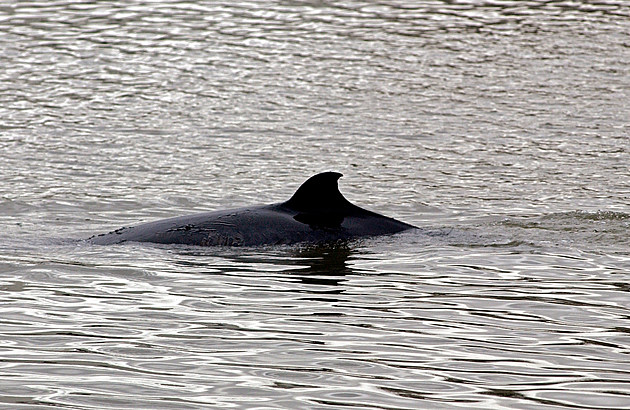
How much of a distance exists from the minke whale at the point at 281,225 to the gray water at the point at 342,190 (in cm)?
18

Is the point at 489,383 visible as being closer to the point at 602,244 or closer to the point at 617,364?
the point at 617,364

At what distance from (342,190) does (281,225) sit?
404 cm

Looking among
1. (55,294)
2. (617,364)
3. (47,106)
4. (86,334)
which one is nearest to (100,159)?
(47,106)

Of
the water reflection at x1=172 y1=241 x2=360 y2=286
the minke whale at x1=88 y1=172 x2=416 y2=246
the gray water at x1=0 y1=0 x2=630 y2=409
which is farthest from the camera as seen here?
the minke whale at x1=88 y1=172 x2=416 y2=246

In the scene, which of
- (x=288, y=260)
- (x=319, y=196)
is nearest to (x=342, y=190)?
(x=319, y=196)

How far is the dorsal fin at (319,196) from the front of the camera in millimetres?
10398

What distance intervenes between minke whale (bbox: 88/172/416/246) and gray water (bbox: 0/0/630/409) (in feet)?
0.58

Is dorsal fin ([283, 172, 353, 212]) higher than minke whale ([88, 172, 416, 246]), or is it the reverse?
dorsal fin ([283, 172, 353, 212])

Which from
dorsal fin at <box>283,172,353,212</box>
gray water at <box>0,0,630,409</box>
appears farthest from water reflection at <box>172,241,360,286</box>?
dorsal fin at <box>283,172,353,212</box>

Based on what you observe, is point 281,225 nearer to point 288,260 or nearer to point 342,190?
point 288,260

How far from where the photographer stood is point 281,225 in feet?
34.9

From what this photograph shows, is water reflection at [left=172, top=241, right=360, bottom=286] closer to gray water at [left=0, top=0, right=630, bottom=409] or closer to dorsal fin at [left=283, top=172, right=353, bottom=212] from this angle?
gray water at [left=0, top=0, right=630, bottom=409]

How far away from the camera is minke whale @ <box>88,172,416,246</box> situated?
10.5 metres

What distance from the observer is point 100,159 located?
1591cm
